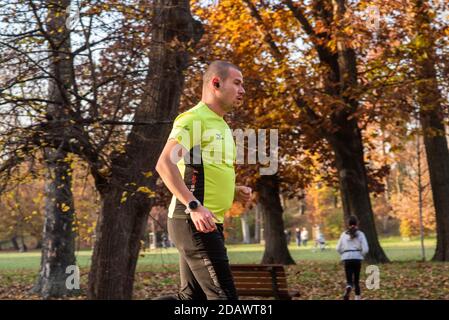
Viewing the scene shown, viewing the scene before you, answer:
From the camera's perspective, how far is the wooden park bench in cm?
1194

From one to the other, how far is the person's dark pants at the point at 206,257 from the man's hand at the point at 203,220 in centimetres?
20

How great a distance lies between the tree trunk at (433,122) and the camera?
19875mm

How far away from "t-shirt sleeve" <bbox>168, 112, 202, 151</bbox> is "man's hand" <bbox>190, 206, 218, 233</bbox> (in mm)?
435

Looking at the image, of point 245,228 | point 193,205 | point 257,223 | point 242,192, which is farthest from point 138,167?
point 257,223

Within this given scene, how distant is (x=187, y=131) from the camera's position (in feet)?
15.2

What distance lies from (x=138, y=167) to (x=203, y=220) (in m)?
5.38

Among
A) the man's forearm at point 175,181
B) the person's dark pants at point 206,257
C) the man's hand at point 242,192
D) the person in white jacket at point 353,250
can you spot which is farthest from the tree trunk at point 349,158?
the man's forearm at point 175,181

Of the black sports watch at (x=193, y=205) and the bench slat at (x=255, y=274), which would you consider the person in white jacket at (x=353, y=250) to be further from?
the black sports watch at (x=193, y=205)

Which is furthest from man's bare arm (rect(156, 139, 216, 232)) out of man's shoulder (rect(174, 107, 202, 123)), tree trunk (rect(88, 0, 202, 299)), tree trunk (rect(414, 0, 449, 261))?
tree trunk (rect(414, 0, 449, 261))

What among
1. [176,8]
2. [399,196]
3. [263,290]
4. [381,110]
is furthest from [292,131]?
[399,196]

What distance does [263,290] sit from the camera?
1205cm

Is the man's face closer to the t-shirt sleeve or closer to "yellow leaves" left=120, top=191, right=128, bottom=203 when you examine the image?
the t-shirt sleeve
